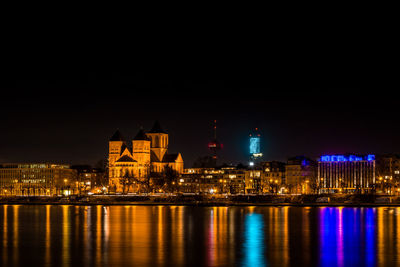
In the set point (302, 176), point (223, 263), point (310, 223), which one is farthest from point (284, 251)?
point (302, 176)

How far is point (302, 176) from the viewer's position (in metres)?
154

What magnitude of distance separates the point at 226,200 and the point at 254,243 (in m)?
76.0

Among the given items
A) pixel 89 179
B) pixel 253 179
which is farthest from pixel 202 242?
pixel 89 179

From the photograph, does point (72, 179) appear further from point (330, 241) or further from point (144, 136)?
point (330, 241)

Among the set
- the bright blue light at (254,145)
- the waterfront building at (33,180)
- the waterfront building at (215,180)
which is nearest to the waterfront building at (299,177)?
the waterfront building at (215,180)

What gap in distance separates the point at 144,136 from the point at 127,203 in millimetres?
36240

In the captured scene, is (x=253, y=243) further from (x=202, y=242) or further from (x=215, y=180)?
(x=215, y=180)

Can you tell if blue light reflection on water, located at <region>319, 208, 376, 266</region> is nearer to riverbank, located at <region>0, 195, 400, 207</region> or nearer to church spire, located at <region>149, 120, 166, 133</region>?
riverbank, located at <region>0, 195, 400, 207</region>

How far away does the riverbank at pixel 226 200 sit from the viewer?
116m

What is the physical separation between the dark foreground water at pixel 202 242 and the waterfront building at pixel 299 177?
Answer: 74783 millimetres

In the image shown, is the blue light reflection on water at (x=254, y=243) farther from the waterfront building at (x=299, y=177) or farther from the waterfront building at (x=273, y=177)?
the waterfront building at (x=273, y=177)

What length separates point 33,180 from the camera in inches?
6639

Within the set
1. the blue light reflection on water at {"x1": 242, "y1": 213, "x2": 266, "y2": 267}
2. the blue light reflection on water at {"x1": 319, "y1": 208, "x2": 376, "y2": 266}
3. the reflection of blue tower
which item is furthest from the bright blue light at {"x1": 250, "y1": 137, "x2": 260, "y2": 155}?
the blue light reflection on water at {"x1": 242, "y1": 213, "x2": 266, "y2": 267}

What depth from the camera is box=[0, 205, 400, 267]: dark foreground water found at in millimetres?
40719
